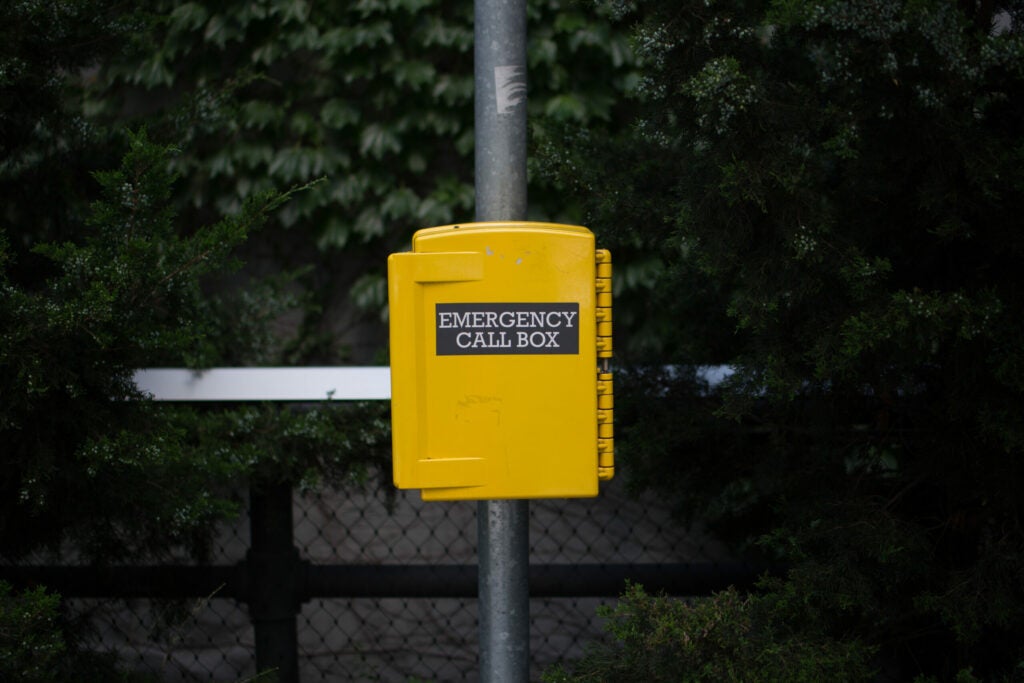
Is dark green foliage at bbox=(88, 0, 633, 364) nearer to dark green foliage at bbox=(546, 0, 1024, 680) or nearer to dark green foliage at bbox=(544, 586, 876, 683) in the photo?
dark green foliage at bbox=(546, 0, 1024, 680)

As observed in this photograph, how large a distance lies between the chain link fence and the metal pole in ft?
5.21

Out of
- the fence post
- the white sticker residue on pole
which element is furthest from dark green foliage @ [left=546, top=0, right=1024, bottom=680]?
the fence post

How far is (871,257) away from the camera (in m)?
2.08

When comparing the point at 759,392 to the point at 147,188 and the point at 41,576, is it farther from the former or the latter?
the point at 41,576

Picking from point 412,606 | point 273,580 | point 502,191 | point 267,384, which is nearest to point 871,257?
point 502,191

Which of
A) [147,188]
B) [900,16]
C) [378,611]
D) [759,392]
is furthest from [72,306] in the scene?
[378,611]

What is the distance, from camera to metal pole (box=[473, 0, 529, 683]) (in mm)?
1837

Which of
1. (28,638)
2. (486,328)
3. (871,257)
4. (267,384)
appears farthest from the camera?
(267,384)

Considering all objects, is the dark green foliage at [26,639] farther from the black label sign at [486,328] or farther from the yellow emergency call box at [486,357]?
the black label sign at [486,328]

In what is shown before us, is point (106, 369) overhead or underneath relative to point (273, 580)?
overhead

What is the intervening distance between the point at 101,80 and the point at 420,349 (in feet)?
11.0

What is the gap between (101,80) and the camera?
14.6ft

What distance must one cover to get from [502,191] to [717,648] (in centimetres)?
92

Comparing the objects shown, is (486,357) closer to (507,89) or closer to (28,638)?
(507,89)
